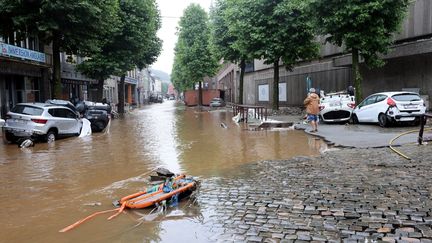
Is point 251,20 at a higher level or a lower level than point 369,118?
higher

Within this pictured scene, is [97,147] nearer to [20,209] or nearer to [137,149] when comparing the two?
[137,149]

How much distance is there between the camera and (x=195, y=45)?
156 ft

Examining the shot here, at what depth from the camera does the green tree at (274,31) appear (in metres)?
22.1

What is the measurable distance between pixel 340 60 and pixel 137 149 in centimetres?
1454

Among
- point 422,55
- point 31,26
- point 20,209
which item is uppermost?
point 31,26

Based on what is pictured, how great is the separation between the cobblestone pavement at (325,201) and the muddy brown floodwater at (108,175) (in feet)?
1.68

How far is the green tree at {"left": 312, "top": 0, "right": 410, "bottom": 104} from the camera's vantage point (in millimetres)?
16328

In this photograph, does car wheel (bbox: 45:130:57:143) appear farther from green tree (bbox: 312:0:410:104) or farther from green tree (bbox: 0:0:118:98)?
green tree (bbox: 312:0:410:104)

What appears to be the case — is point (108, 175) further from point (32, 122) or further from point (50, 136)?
point (50, 136)

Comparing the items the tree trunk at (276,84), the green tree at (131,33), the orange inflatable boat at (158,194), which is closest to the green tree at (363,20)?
the tree trunk at (276,84)

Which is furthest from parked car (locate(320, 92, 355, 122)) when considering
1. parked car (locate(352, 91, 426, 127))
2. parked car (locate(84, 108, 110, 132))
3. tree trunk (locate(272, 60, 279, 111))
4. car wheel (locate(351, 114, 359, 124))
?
parked car (locate(84, 108, 110, 132))

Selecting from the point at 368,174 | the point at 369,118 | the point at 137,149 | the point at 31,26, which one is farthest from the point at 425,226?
the point at 31,26

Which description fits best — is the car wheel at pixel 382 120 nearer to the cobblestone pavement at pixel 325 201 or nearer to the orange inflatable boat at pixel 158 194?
the cobblestone pavement at pixel 325 201

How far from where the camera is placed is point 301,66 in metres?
30.1
